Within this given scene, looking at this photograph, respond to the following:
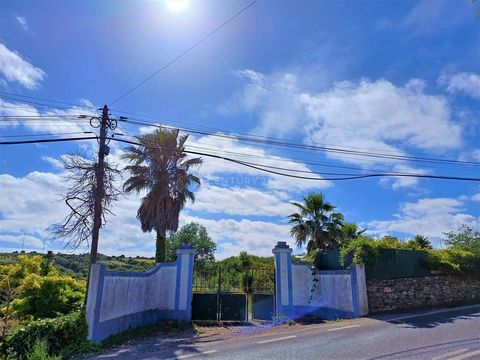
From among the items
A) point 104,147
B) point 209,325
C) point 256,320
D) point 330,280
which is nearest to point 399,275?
point 330,280

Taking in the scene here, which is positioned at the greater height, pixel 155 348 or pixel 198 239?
pixel 198 239

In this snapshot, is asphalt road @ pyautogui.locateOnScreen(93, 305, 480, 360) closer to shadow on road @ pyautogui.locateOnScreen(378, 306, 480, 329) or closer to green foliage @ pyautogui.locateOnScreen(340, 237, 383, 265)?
shadow on road @ pyautogui.locateOnScreen(378, 306, 480, 329)

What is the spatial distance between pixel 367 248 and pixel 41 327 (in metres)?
10.7

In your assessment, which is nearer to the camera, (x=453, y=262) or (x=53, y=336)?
(x=53, y=336)

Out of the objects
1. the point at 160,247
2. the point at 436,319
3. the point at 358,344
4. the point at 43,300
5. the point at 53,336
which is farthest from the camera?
the point at 160,247

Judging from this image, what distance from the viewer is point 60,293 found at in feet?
37.2

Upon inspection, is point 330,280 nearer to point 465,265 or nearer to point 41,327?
point 465,265

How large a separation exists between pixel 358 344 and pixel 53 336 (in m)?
6.95

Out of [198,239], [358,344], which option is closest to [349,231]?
[358,344]

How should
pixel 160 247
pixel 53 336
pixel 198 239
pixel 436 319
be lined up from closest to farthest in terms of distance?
pixel 53 336
pixel 436 319
pixel 160 247
pixel 198 239

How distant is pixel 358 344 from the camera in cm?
782

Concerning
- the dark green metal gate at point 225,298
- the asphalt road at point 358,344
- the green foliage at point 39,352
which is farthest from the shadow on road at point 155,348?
the dark green metal gate at point 225,298

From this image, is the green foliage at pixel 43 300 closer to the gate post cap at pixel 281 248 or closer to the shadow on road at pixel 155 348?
the shadow on road at pixel 155 348

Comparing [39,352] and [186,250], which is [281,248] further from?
[39,352]
